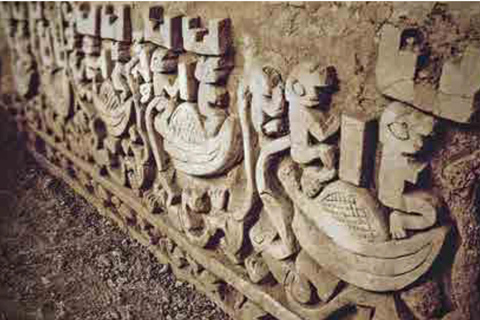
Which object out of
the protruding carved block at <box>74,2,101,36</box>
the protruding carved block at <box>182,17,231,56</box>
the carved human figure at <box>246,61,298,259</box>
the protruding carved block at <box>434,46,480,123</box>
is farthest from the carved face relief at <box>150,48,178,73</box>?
the protruding carved block at <box>434,46,480,123</box>

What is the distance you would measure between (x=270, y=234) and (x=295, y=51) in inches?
22.0

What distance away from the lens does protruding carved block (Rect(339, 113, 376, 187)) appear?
127cm

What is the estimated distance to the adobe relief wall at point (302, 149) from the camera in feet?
3.76

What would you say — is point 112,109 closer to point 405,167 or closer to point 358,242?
point 358,242

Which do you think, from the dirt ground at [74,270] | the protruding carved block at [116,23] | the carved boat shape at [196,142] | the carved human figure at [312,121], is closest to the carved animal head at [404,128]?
the carved human figure at [312,121]

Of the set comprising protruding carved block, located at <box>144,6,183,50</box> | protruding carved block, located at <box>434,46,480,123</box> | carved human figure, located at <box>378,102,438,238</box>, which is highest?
protruding carved block, located at <box>144,6,183,50</box>

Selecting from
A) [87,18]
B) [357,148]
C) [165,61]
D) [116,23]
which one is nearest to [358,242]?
[357,148]

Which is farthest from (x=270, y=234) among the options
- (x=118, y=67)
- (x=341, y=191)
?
(x=118, y=67)

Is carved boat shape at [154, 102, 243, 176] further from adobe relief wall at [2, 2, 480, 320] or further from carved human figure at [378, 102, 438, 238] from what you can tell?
carved human figure at [378, 102, 438, 238]

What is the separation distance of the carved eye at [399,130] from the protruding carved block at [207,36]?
661mm

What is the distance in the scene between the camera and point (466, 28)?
3.51ft

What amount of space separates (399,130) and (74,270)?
167cm

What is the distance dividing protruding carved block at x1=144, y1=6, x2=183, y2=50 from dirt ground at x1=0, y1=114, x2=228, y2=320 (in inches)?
37.2

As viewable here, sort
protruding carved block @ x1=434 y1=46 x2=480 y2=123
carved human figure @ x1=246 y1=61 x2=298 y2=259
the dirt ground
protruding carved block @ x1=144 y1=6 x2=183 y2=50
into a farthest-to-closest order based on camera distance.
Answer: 1. the dirt ground
2. protruding carved block @ x1=144 y1=6 x2=183 y2=50
3. carved human figure @ x1=246 y1=61 x2=298 y2=259
4. protruding carved block @ x1=434 y1=46 x2=480 y2=123
